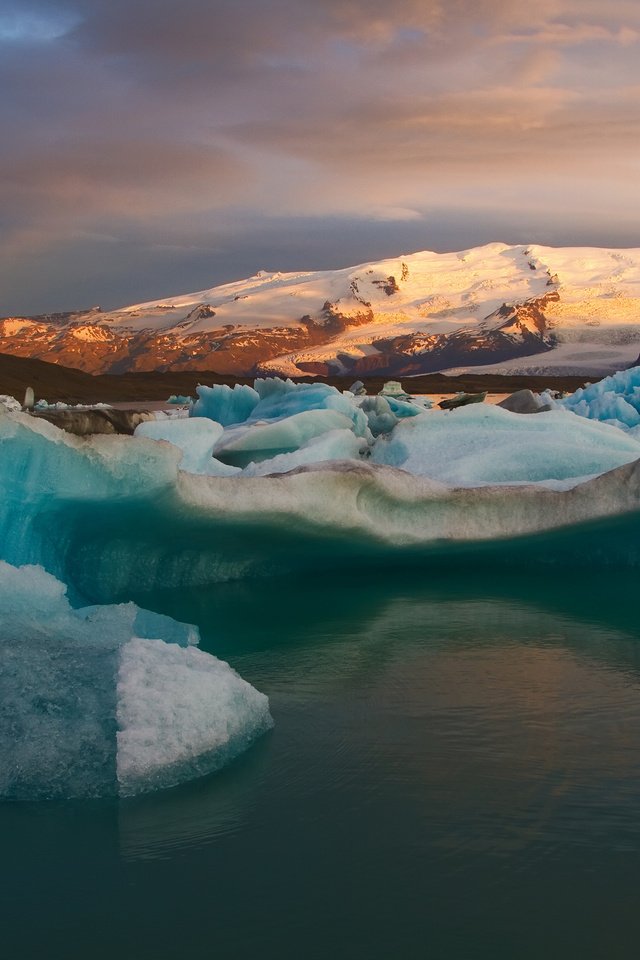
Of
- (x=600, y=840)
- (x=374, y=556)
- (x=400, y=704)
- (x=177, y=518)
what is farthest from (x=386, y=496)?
(x=600, y=840)

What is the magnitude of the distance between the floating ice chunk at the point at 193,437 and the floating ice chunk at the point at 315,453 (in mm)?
215

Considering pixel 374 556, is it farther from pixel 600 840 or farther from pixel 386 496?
pixel 600 840

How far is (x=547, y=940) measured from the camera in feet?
7.07

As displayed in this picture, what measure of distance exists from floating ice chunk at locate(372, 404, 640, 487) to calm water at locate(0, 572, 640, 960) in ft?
9.84

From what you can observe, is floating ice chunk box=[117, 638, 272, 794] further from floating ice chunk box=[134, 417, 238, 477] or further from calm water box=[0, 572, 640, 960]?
floating ice chunk box=[134, 417, 238, 477]

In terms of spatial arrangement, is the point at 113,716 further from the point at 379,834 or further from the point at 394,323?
the point at 394,323

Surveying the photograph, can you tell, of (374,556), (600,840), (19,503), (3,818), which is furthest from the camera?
(374,556)

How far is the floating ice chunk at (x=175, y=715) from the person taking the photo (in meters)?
2.90

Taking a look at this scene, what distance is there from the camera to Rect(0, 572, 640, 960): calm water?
7.23ft

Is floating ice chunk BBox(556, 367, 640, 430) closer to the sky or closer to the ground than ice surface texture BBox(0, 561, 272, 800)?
closer to the sky

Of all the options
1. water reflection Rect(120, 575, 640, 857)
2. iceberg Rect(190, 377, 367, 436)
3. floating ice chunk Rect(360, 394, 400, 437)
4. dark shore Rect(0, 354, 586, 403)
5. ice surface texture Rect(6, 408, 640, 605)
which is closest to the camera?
water reflection Rect(120, 575, 640, 857)

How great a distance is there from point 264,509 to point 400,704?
1.50 m

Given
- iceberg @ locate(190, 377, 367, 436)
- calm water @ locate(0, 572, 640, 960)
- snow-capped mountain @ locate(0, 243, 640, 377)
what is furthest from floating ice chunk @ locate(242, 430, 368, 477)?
snow-capped mountain @ locate(0, 243, 640, 377)

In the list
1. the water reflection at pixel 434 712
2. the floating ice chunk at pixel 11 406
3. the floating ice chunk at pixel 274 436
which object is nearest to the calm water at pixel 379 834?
the water reflection at pixel 434 712
